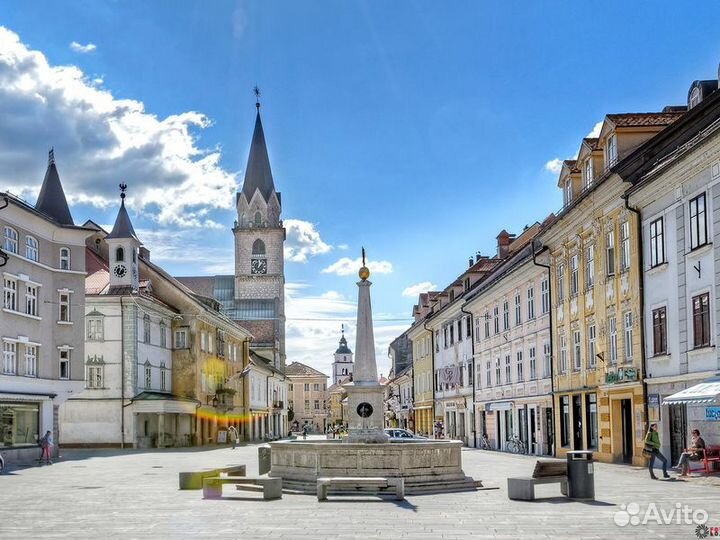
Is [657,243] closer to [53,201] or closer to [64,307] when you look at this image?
[64,307]

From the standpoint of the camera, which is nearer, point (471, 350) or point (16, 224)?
point (16, 224)

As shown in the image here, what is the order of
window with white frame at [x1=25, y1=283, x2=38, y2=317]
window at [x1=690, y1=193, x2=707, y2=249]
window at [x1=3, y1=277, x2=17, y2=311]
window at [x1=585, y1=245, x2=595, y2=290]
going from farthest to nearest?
window with white frame at [x1=25, y1=283, x2=38, y2=317]
window at [x1=3, y1=277, x2=17, y2=311]
window at [x1=585, y1=245, x2=595, y2=290]
window at [x1=690, y1=193, x2=707, y2=249]

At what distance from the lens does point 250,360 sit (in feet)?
298

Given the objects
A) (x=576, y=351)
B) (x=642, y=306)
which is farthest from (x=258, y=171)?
(x=642, y=306)

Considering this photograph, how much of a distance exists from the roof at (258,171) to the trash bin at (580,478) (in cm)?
11847

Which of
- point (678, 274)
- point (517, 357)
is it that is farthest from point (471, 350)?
point (678, 274)

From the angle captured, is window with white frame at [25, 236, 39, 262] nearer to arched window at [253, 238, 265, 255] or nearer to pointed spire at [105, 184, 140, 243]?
pointed spire at [105, 184, 140, 243]

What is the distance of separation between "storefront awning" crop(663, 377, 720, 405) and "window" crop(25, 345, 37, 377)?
87.8ft

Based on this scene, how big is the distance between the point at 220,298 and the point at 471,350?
273 ft

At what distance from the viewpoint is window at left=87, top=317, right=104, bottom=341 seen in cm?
5581

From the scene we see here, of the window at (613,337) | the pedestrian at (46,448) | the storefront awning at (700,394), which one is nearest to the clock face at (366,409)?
the storefront awning at (700,394)

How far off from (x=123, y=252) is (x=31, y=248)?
17284 millimetres

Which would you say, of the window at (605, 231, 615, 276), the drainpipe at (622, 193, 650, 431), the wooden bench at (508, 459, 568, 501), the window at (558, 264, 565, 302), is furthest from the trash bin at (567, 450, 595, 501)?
the window at (558, 264, 565, 302)

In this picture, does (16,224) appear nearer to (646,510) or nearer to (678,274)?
(678,274)
